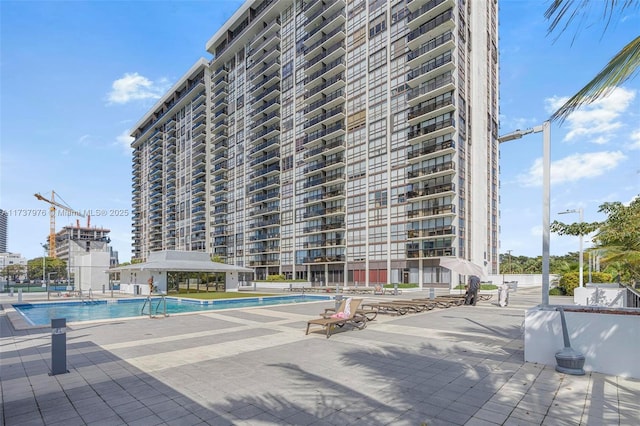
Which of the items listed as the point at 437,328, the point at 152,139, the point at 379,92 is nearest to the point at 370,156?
the point at 379,92

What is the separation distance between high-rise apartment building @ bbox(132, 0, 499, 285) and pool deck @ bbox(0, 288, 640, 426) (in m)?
34.8

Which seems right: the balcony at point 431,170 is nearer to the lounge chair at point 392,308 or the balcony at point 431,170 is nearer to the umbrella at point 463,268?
the umbrella at point 463,268

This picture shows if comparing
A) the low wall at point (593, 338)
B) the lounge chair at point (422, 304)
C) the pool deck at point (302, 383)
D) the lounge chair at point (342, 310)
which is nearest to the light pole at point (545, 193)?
the low wall at point (593, 338)

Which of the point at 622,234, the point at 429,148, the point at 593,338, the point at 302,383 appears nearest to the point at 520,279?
the point at 429,148

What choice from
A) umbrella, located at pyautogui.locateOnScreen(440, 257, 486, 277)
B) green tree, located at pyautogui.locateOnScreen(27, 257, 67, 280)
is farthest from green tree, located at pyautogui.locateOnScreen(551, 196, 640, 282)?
green tree, located at pyautogui.locateOnScreen(27, 257, 67, 280)

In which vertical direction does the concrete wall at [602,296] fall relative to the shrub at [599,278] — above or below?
above

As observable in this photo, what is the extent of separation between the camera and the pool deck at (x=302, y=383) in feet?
16.2

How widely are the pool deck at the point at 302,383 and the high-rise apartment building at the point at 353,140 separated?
3478cm

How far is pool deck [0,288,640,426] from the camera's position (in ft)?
16.2

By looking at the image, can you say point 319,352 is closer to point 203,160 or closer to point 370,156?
point 370,156

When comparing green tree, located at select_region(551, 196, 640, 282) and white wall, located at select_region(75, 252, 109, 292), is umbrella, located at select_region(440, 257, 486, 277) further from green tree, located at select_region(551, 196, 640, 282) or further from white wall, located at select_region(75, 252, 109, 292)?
white wall, located at select_region(75, 252, 109, 292)

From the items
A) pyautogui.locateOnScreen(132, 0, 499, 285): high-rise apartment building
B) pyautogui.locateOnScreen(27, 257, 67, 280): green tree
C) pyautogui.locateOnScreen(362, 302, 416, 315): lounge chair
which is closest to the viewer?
pyautogui.locateOnScreen(362, 302, 416, 315): lounge chair

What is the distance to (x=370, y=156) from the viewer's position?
4944 centimetres

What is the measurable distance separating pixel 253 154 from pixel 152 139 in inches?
2081
